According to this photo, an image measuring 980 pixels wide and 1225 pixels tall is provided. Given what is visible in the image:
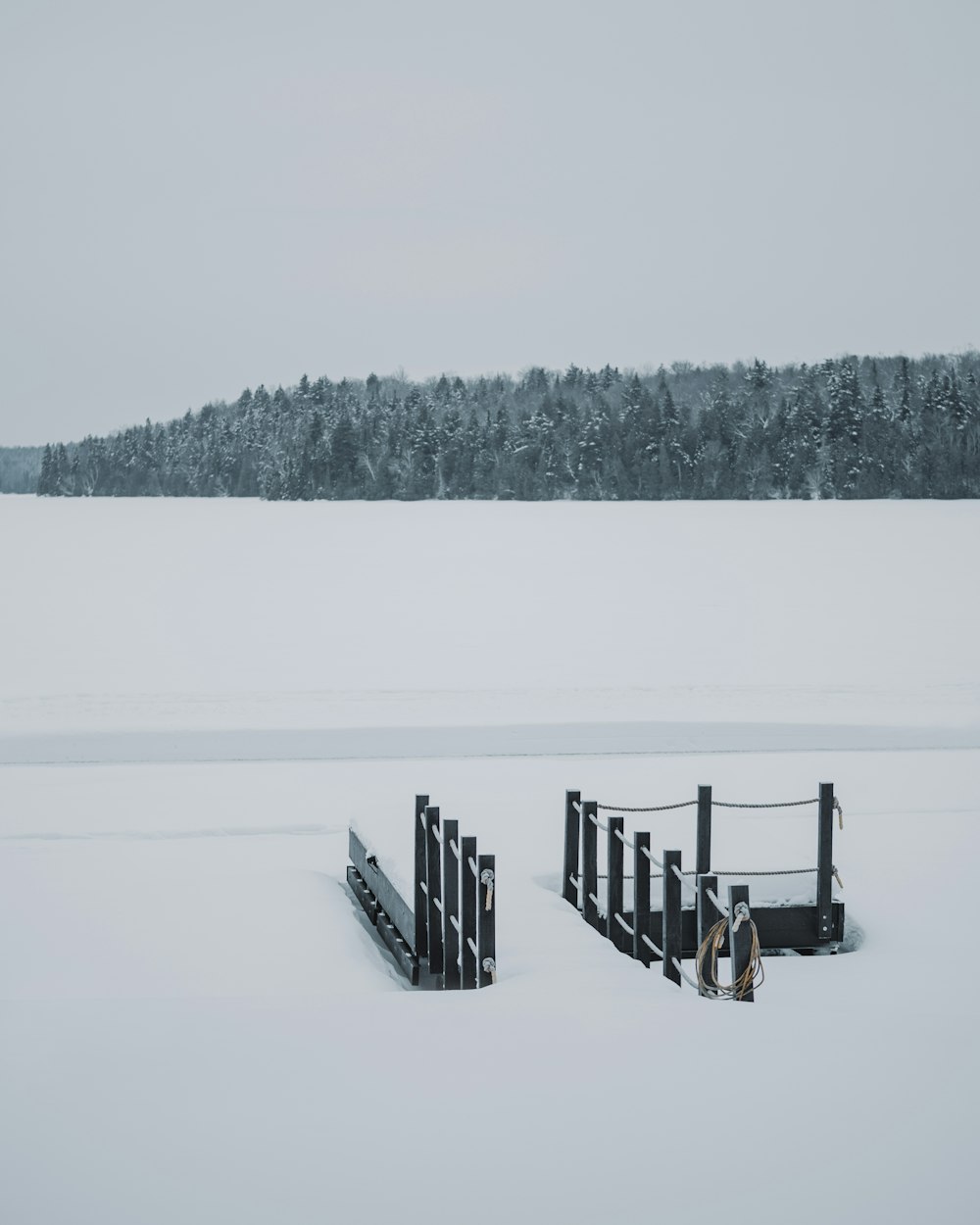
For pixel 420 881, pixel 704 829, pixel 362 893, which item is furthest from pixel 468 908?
pixel 362 893

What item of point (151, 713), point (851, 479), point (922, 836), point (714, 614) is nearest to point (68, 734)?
point (151, 713)

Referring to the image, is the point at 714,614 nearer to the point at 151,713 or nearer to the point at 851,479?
the point at 151,713

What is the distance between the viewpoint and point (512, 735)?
46.2ft

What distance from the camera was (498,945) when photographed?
21.5ft

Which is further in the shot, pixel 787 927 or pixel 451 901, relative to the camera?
pixel 787 927

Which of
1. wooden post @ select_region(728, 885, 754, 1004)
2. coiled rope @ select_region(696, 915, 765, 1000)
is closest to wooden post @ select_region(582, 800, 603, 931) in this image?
coiled rope @ select_region(696, 915, 765, 1000)

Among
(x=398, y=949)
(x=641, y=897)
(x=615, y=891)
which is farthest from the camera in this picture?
(x=398, y=949)

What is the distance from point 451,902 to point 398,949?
0.91m

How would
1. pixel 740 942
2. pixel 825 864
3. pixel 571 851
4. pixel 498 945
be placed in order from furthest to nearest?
pixel 571 851
pixel 825 864
pixel 498 945
pixel 740 942

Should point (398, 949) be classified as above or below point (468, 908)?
below

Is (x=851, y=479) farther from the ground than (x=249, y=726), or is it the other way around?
(x=851, y=479)

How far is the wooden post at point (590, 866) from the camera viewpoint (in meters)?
7.60

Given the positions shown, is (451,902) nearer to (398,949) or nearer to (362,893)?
(398,949)

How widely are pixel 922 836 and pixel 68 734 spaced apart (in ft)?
28.8
